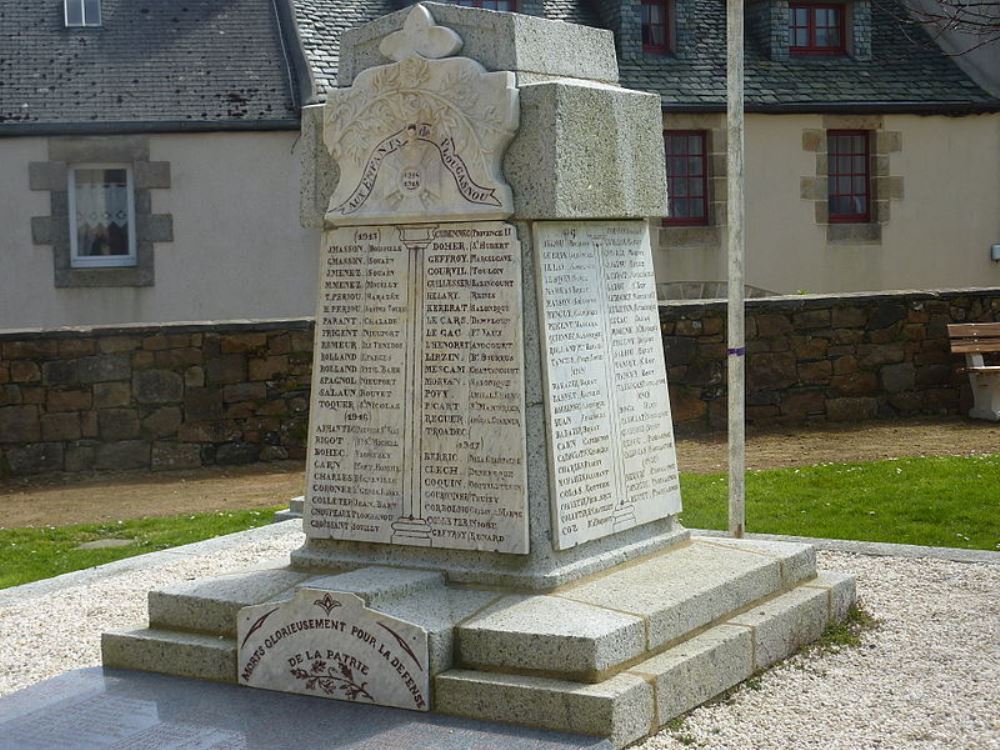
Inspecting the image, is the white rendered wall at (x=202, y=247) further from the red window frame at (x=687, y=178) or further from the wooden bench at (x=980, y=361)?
the wooden bench at (x=980, y=361)

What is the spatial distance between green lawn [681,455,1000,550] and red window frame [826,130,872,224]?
975 cm

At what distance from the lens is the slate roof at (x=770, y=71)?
19.6m

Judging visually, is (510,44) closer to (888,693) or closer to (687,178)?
(888,693)

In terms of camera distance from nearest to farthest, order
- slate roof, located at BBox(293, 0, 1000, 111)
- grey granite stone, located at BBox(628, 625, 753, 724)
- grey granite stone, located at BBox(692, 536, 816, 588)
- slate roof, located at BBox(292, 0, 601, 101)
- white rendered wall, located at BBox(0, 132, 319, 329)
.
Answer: grey granite stone, located at BBox(628, 625, 753, 724)
grey granite stone, located at BBox(692, 536, 816, 588)
white rendered wall, located at BBox(0, 132, 319, 329)
slate roof, located at BBox(292, 0, 601, 101)
slate roof, located at BBox(293, 0, 1000, 111)

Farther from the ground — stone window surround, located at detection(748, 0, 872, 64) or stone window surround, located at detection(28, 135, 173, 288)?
stone window surround, located at detection(748, 0, 872, 64)

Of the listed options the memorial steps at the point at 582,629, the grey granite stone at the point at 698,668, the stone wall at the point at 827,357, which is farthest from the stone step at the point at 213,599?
the stone wall at the point at 827,357

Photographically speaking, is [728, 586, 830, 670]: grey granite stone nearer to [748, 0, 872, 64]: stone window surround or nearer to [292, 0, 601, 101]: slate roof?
[292, 0, 601, 101]: slate roof

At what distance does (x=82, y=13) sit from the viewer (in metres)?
19.7

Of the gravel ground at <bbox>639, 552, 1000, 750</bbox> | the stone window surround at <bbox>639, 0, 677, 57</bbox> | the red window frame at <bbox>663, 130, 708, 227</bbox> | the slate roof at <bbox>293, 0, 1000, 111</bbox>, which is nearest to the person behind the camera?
the gravel ground at <bbox>639, 552, 1000, 750</bbox>

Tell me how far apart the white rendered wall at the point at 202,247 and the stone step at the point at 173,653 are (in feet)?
42.5

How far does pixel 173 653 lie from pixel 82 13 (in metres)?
15.9

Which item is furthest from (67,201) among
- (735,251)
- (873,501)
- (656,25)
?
(735,251)

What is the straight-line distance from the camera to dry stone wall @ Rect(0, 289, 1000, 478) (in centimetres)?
1251

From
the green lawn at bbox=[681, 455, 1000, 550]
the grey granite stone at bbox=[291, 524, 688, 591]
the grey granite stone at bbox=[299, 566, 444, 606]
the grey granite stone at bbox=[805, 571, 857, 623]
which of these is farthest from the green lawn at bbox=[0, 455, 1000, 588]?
the grey granite stone at bbox=[299, 566, 444, 606]
